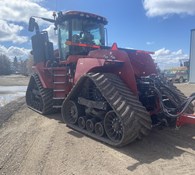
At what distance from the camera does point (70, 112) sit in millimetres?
7414

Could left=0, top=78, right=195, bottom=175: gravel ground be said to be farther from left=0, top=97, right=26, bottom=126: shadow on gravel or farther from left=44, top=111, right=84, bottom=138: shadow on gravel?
left=0, top=97, right=26, bottom=126: shadow on gravel

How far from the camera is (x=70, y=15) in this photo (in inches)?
315

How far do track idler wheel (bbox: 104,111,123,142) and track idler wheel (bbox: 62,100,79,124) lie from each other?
1.54m

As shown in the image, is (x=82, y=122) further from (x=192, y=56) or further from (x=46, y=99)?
(x=192, y=56)

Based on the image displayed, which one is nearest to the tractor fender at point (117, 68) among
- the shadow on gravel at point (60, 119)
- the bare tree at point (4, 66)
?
the shadow on gravel at point (60, 119)

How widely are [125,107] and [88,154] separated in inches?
47.1

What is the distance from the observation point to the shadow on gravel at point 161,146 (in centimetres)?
501

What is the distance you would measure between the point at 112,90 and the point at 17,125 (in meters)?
3.89

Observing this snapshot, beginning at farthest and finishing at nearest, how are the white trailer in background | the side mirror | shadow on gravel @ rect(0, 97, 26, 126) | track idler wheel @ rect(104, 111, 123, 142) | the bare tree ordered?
the bare tree, the white trailer in background, shadow on gravel @ rect(0, 97, 26, 126), the side mirror, track idler wheel @ rect(104, 111, 123, 142)

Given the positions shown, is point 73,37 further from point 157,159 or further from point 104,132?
point 157,159

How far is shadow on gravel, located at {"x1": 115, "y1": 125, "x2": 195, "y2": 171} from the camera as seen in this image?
5.01 meters

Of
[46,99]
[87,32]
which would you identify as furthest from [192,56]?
[46,99]

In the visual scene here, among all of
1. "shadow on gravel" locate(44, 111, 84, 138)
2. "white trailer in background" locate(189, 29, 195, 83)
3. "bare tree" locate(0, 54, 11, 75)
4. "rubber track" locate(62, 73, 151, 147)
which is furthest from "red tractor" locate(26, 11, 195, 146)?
"bare tree" locate(0, 54, 11, 75)

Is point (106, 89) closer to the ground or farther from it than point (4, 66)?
farther from it
